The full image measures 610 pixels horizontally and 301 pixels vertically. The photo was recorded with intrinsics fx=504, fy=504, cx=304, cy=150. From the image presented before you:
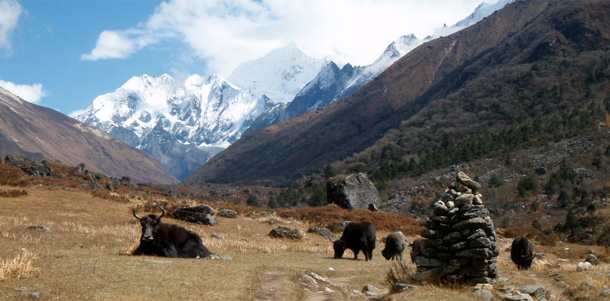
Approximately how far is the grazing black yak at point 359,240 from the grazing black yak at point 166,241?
717 centimetres

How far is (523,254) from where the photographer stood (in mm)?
21891

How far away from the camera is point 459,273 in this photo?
15086 millimetres

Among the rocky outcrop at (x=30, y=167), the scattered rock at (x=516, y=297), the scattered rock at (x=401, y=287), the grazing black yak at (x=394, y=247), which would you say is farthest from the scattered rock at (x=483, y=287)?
the rocky outcrop at (x=30, y=167)

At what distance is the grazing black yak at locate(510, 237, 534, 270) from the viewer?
71.7 feet

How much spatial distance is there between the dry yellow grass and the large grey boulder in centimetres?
2550

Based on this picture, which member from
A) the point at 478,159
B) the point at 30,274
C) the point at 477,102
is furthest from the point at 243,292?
the point at 477,102

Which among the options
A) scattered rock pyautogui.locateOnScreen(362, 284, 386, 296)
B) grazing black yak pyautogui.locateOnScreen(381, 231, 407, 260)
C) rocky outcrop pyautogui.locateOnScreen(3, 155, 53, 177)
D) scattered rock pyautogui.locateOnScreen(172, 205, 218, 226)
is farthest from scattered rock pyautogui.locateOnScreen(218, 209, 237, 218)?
rocky outcrop pyautogui.locateOnScreen(3, 155, 53, 177)

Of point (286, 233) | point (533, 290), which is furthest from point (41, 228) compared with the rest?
point (533, 290)

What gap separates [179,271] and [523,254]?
1485 cm

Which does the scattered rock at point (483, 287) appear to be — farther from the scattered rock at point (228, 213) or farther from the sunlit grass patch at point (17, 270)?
the scattered rock at point (228, 213)

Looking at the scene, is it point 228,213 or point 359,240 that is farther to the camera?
point 228,213

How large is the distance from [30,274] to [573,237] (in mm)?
52369

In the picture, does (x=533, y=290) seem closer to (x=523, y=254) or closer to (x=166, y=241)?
(x=523, y=254)

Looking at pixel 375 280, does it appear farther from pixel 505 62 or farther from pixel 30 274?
pixel 505 62
